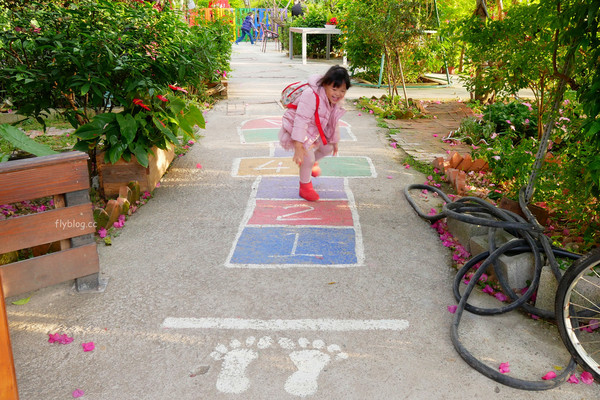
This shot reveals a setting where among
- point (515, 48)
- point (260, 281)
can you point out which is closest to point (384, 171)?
point (515, 48)

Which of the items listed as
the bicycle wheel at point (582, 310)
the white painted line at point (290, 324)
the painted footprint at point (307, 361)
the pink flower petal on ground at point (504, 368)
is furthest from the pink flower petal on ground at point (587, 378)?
the painted footprint at point (307, 361)

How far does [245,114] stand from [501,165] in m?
4.78

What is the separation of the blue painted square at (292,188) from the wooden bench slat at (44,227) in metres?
1.91

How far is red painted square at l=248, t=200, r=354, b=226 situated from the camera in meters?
4.04

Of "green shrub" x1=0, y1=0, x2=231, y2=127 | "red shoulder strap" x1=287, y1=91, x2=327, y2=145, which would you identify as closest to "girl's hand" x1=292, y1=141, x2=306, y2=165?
"red shoulder strap" x1=287, y1=91, x2=327, y2=145

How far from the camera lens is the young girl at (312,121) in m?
3.99

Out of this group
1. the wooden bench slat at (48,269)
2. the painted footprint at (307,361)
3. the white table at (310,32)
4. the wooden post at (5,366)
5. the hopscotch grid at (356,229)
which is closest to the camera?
the wooden post at (5,366)

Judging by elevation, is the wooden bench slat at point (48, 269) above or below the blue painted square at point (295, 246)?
above

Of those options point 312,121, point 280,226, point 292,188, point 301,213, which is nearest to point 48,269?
point 280,226

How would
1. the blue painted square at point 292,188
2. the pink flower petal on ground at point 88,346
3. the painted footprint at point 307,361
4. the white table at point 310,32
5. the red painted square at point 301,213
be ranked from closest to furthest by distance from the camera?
the painted footprint at point 307,361, the pink flower petal on ground at point 88,346, the red painted square at point 301,213, the blue painted square at point 292,188, the white table at point 310,32

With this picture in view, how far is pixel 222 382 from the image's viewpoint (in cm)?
228

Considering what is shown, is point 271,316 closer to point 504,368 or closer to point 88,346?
point 88,346

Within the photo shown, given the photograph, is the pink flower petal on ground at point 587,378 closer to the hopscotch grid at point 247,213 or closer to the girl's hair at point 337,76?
the hopscotch grid at point 247,213

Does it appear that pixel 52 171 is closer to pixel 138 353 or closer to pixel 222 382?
pixel 138 353
